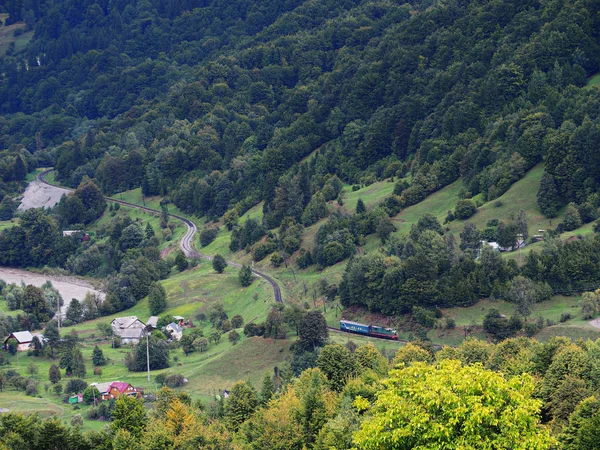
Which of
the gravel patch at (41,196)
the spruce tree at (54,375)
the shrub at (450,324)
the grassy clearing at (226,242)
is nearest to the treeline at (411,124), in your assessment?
the grassy clearing at (226,242)

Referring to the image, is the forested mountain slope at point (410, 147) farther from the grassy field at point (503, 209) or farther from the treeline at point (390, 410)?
the treeline at point (390, 410)

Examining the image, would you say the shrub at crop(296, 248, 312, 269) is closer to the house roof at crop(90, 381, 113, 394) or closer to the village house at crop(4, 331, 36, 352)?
the village house at crop(4, 331, 36, 352)

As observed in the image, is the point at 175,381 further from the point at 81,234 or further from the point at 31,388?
the point at 81,234

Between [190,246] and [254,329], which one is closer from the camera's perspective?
[254,329]

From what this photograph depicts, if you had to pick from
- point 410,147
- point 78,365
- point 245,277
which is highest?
point 410,147

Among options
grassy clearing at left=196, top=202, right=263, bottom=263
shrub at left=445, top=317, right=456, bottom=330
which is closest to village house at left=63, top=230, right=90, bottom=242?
grassy clearing at left=196, top=202, right=263, bottom=263

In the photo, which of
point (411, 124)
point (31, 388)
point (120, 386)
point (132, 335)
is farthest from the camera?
point (411, 124)

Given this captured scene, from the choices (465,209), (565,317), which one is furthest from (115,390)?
(465,209)
